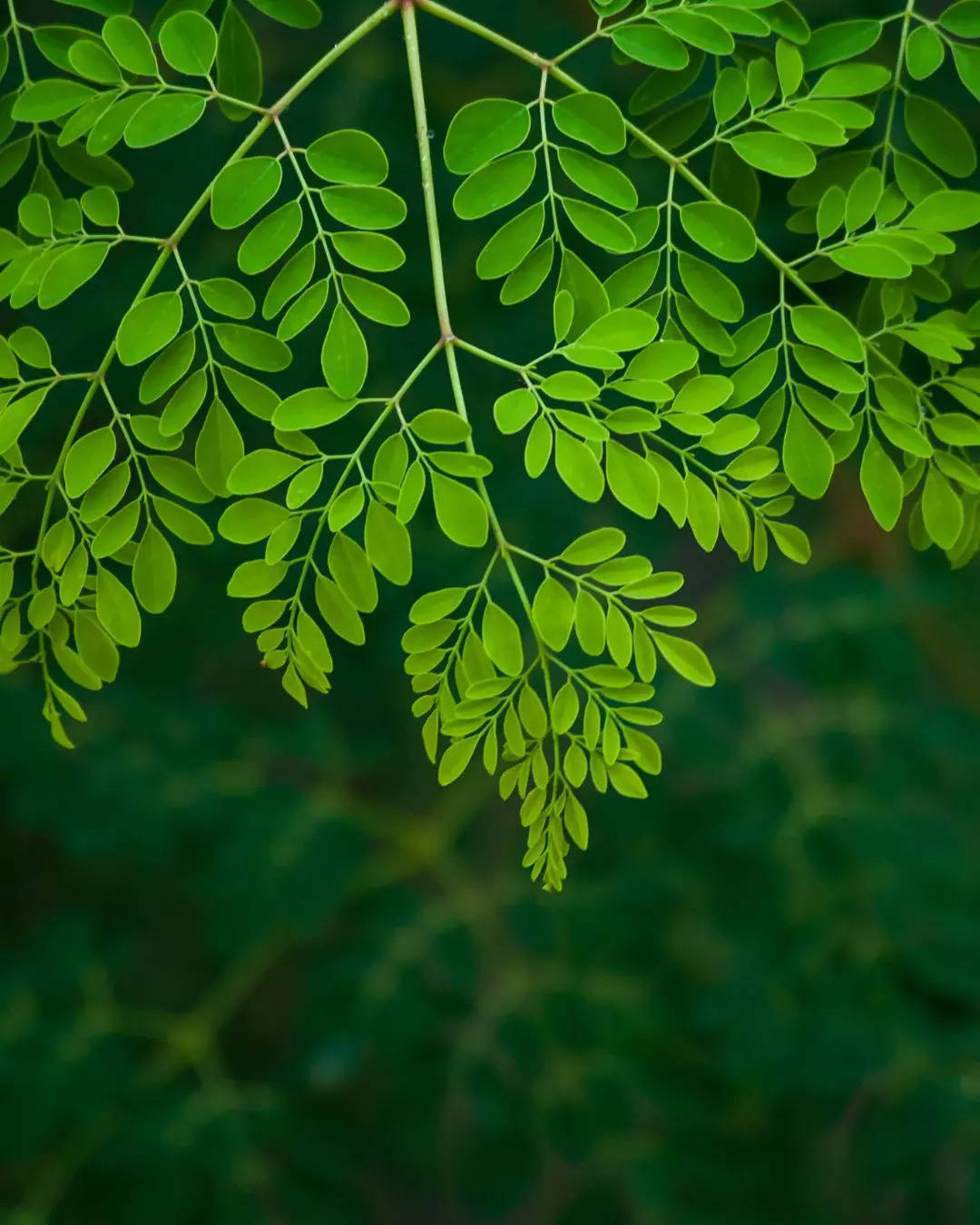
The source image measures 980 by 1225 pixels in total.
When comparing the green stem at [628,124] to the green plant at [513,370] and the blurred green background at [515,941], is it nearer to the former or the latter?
the green plant at [513,370]

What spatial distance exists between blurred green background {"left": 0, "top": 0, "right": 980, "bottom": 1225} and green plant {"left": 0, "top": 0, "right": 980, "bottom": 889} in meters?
0.55

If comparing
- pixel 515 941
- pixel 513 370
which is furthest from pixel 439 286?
pixel 515 941

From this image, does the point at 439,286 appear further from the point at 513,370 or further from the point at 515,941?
the point at 515,941

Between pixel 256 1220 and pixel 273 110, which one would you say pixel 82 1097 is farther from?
pixel 273 110

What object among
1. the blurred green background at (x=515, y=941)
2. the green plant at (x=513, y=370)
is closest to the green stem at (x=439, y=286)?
the green plant at (x=513, y=370)

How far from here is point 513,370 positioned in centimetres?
40

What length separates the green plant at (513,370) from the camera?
0.37m

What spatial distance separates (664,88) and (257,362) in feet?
0.54

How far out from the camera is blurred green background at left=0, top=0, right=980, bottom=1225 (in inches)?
39.7

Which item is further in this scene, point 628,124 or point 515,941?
point 515,941

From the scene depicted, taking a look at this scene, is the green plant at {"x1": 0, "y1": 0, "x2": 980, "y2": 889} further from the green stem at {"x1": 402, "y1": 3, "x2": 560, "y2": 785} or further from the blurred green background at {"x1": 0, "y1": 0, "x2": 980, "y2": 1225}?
the blurred green background at {"x1": 0, "y1": 0, "x2": 980, "y2": 1225}

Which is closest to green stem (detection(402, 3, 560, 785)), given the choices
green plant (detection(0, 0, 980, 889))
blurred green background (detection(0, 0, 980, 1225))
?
green plant (detection(0, 0, 980, 889))

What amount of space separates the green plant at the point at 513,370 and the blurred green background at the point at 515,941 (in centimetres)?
55

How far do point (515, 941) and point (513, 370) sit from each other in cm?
75
